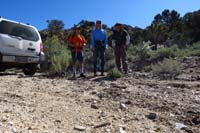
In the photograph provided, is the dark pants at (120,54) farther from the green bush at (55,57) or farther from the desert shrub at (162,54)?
the desert shrub at (162,54)

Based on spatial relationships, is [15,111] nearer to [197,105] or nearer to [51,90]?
[51,90]

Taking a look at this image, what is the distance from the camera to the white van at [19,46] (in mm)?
11320

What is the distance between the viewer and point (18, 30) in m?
11.8

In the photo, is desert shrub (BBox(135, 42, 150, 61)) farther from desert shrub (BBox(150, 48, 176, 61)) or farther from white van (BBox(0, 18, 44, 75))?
white van (BBox(0, 18, 44, 75))

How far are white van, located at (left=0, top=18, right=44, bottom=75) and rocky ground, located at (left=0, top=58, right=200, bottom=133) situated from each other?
2.30m

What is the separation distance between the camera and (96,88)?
8.65 m

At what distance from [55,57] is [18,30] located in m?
2.14

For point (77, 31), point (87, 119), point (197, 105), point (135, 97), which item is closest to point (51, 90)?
point (135, 97)

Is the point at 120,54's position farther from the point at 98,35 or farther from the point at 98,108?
the point at 98,108

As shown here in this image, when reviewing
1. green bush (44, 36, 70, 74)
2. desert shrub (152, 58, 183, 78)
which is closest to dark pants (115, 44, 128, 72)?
desert shrub (152, 58, 183, 78)

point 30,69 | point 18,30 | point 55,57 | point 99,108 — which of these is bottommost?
point 99,108

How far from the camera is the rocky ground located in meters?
5.75

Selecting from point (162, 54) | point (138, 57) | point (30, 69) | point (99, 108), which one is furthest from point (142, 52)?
point (99, 108)

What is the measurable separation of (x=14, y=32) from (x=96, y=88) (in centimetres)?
394
